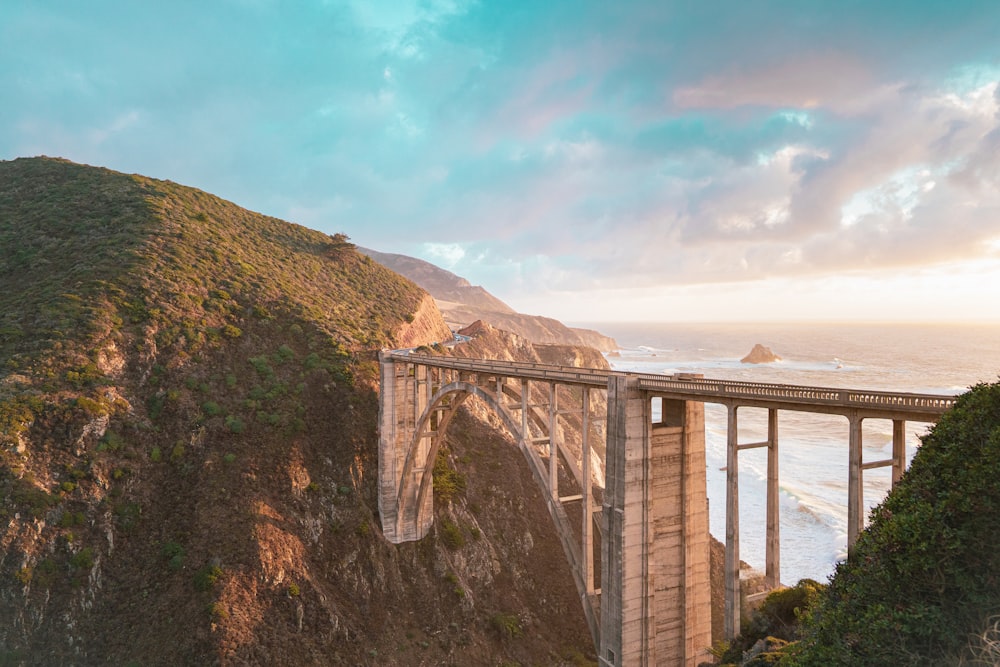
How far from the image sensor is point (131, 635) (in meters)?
21.6

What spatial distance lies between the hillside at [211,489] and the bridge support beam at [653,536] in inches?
500

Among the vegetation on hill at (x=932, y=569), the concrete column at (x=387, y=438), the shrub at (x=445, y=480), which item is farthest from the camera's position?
the shrub at (x=445, y=480)

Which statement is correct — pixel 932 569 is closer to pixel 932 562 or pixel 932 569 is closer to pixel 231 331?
pixel 932 562

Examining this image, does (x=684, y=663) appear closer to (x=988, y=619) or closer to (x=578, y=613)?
(x=988, y=619)

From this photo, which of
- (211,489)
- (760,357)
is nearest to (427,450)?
(211,489)

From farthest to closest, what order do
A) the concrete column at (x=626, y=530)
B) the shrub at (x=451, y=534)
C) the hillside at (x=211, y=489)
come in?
the shrub at (x=451, y=534)
the hillside at (x=211, y=489)
the concrete column at (x=626, y=530)

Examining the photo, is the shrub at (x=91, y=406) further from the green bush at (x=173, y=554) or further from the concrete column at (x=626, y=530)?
the concrete column at (x=626, y=530)

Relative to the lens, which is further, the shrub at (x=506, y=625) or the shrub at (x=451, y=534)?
the shrub at (x=451, y=534)

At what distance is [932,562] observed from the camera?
377 inches

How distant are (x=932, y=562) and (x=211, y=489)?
29.9 m

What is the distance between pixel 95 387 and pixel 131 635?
1371 cm

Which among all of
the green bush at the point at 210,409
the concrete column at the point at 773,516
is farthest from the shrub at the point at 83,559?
the concrete column at the point at 773,516

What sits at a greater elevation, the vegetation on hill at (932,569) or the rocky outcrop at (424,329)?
the rocky outcrop at (424,329)

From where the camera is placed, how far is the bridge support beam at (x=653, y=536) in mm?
16703
